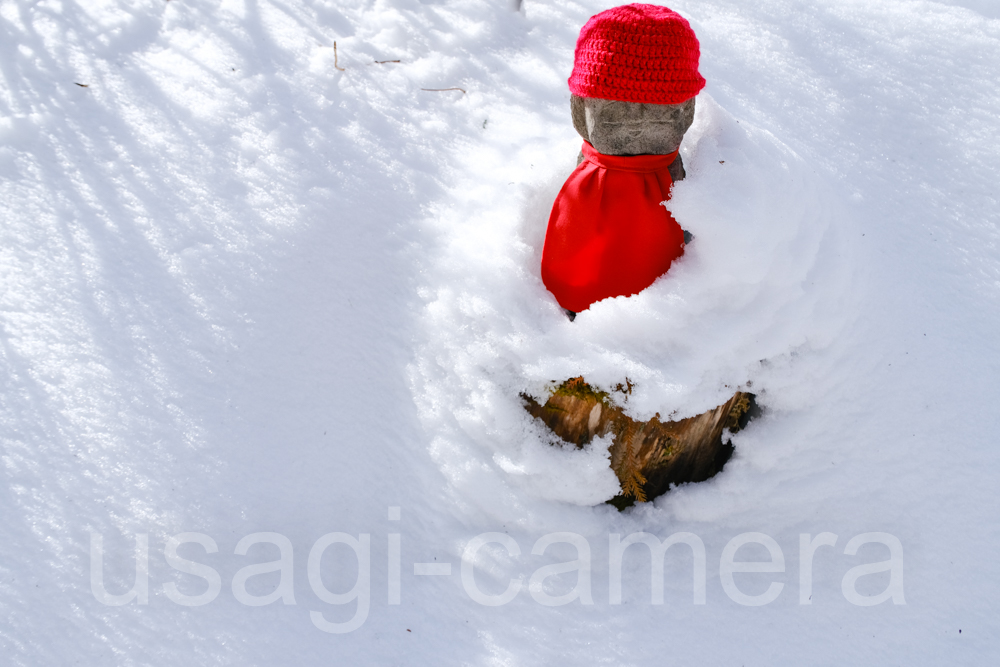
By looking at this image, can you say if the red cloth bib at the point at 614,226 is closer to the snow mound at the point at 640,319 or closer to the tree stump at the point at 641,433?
the snow mound at the point at 640,319

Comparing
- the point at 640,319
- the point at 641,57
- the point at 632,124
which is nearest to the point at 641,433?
the point at 640,319

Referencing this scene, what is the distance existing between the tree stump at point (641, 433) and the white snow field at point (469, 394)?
0.05 metres

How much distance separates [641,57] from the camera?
45.1 inches

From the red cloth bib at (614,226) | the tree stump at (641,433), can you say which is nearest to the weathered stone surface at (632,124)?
the red cloth bib at (614,226)

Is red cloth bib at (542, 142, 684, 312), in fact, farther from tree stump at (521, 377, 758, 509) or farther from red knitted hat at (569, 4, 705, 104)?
tree stump at (521, 377, 758, 509)

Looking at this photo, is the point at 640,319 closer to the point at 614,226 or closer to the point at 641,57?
the point at 614,226

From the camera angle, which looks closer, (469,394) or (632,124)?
(632,124)

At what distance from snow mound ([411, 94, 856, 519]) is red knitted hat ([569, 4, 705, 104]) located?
20 cm

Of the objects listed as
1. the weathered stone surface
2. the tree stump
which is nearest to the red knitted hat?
the weathered stone surface

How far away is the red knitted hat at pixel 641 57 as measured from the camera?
1146 mm

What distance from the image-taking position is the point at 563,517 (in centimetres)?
140

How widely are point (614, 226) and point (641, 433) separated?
0.48m

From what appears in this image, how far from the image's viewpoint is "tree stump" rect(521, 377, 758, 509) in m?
1.36

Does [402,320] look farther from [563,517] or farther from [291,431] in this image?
[563,517]
